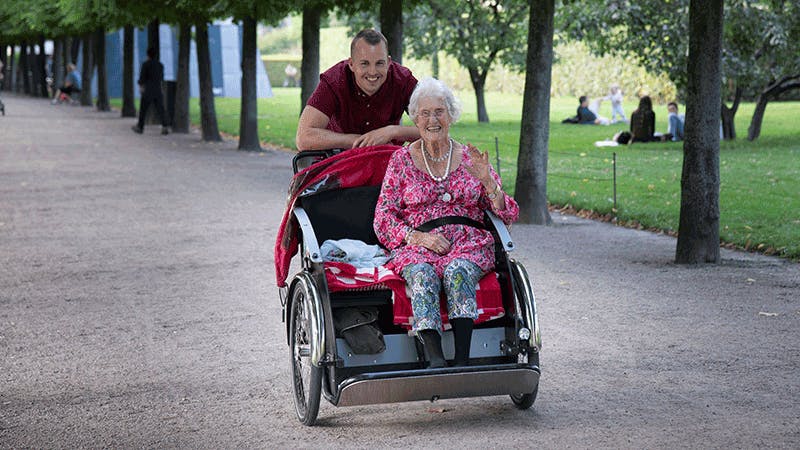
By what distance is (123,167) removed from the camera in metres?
22.3

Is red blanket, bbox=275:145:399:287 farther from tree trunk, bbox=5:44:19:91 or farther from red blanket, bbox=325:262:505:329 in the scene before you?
tree trunk, bbox=5:44:19:91

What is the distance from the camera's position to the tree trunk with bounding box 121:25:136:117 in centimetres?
3922

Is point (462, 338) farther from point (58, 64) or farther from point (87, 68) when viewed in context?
point (58, 64)

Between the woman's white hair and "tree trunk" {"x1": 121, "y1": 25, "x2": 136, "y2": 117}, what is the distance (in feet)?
108

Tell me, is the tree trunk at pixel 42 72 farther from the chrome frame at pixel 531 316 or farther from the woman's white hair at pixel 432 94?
the chrome frame at pixel 531 316

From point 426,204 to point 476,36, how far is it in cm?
3286

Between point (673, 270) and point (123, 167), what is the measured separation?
1356cm

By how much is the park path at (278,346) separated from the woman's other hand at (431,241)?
82 cm

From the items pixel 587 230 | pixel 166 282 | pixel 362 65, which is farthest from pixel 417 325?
pixel 587 230

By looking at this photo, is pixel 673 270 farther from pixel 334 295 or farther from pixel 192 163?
pixel 192 163

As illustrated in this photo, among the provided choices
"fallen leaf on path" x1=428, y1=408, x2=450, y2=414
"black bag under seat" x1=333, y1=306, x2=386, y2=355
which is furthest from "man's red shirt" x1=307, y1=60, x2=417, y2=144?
"fallen leaf on path" x1=428, y1=408, x2=450, y2=414

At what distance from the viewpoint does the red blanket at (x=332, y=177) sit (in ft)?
20.8

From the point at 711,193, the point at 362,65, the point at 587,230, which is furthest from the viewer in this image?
the point at 587,230

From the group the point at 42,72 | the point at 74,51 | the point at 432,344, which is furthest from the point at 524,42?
the point at 42,72
